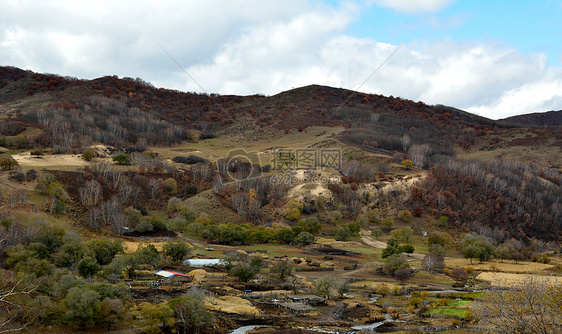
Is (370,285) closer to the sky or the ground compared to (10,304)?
closer to the ground

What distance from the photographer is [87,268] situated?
158ft

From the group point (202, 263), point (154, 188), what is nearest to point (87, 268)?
point (202, 263)

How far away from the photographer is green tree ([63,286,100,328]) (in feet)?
114

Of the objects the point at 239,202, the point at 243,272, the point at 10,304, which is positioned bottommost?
the point at 243,272

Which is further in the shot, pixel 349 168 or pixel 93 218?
pixel 349 168

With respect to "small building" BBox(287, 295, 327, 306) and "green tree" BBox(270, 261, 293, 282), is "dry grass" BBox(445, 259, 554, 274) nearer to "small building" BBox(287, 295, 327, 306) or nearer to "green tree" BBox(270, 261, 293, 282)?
"green tree" BBox(270, 261, 293, 282)

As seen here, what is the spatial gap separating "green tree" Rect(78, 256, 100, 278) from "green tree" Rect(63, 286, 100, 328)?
516 inches

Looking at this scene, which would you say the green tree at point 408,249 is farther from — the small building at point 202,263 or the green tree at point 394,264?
the small building at point 202,263

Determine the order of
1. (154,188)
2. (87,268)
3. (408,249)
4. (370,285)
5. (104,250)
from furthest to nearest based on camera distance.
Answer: (154,188), (408,249), (104,250), (370,285), (87,268)

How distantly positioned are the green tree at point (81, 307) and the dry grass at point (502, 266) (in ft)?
192

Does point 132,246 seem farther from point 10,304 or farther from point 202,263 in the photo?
point 10,304

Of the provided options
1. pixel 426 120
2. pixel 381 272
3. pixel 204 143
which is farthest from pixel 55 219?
pixel 426 120

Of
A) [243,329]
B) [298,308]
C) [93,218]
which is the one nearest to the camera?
[243,329]

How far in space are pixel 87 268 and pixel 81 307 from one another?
48.3ft
